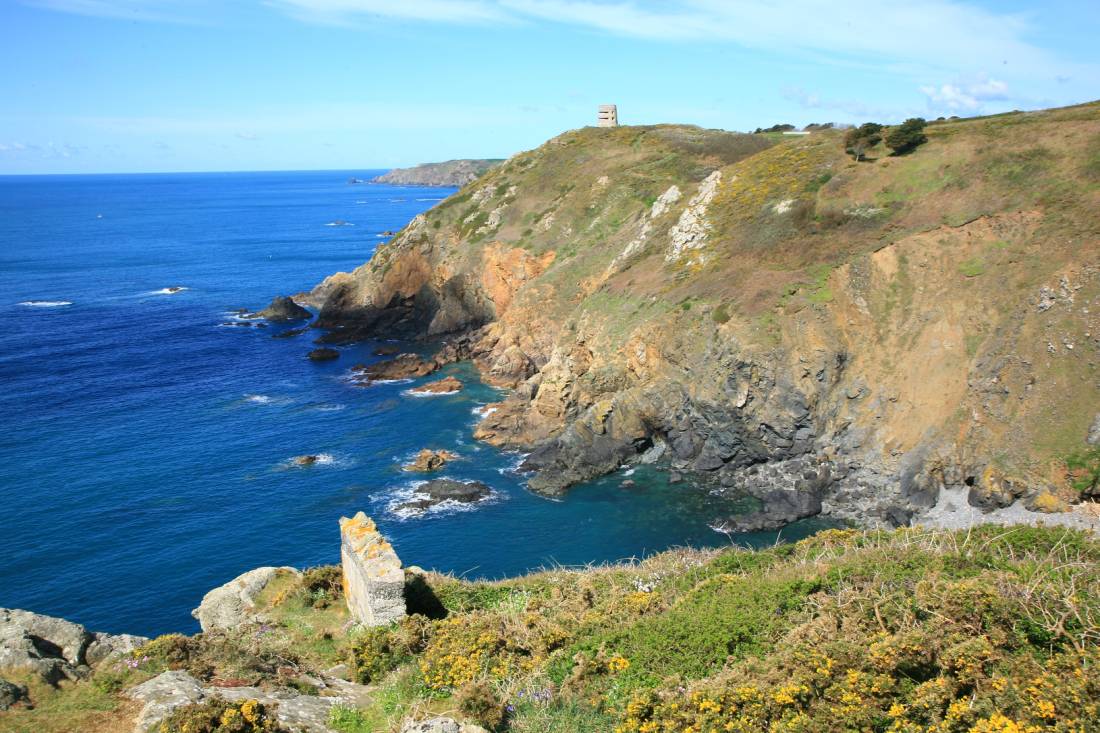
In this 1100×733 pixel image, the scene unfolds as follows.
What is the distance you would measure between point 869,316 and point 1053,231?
482 inches

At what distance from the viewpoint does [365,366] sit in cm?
7425

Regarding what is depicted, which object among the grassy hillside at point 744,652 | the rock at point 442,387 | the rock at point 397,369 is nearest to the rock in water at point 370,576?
the grassy hillside at point 744,652

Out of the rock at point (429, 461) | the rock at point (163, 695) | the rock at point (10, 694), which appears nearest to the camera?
the rock at point (163, 695)

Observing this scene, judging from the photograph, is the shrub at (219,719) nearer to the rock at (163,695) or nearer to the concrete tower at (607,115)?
the rock at (163,695)

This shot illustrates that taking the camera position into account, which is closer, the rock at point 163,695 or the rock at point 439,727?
the rock at point 439,727

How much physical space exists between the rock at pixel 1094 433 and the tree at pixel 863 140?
31270mm

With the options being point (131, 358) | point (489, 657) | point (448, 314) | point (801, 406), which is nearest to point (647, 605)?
point (489, 657)

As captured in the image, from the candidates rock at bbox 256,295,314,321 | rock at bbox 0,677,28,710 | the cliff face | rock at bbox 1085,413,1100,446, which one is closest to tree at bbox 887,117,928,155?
the cliff face

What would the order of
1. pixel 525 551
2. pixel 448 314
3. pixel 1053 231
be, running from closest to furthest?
pixel 525 551 → pixel 1053 231 → pixel 448 314

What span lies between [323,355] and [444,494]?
35.6m

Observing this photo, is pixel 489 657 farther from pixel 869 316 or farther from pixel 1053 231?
pixel 1053 231

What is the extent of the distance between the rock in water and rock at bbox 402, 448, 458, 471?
95.3ft

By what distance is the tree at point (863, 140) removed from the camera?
2491 inches

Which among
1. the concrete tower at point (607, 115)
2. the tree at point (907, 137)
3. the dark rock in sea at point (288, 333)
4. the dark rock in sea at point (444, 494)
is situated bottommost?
the dark rock in sea at point (444, 494)
